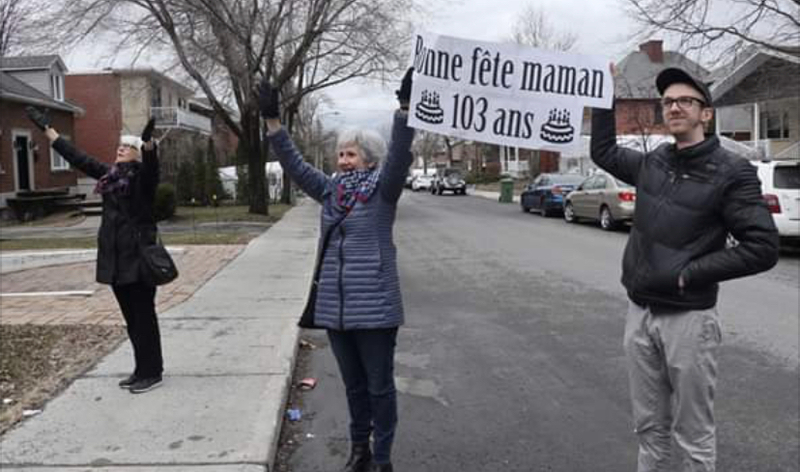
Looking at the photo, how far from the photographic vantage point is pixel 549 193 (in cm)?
2453

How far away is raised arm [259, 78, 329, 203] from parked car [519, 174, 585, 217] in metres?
20.6

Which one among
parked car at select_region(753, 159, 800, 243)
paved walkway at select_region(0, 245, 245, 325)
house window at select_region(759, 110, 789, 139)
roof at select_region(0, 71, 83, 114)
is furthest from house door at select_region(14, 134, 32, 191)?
house window at select_region(759, 110, 789, 139)

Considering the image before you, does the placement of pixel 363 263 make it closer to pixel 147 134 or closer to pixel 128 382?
pixel 147 134

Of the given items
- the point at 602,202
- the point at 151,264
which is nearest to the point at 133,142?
the point at 151,264

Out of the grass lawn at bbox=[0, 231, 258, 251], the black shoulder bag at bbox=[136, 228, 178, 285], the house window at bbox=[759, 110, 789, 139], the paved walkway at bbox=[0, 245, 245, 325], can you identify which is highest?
the house window at bbox=[759, 110, 789, 139]

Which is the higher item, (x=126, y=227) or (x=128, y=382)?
(x=126, y=227)

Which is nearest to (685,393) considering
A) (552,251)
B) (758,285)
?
(758,285)

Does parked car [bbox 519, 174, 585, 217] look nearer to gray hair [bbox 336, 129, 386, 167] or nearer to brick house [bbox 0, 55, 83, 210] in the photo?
brick house [bbox 0, 55, 83, 210]

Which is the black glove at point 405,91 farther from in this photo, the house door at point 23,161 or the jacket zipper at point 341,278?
the house door at point 23,161

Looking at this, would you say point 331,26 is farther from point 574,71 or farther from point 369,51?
point 574,71

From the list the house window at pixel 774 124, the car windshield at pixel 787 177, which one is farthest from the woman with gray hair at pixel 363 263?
the house window at pixel 774 124

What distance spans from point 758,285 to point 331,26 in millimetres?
15336

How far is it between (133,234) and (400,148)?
233 centimetres

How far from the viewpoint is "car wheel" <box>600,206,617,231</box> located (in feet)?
61.7
